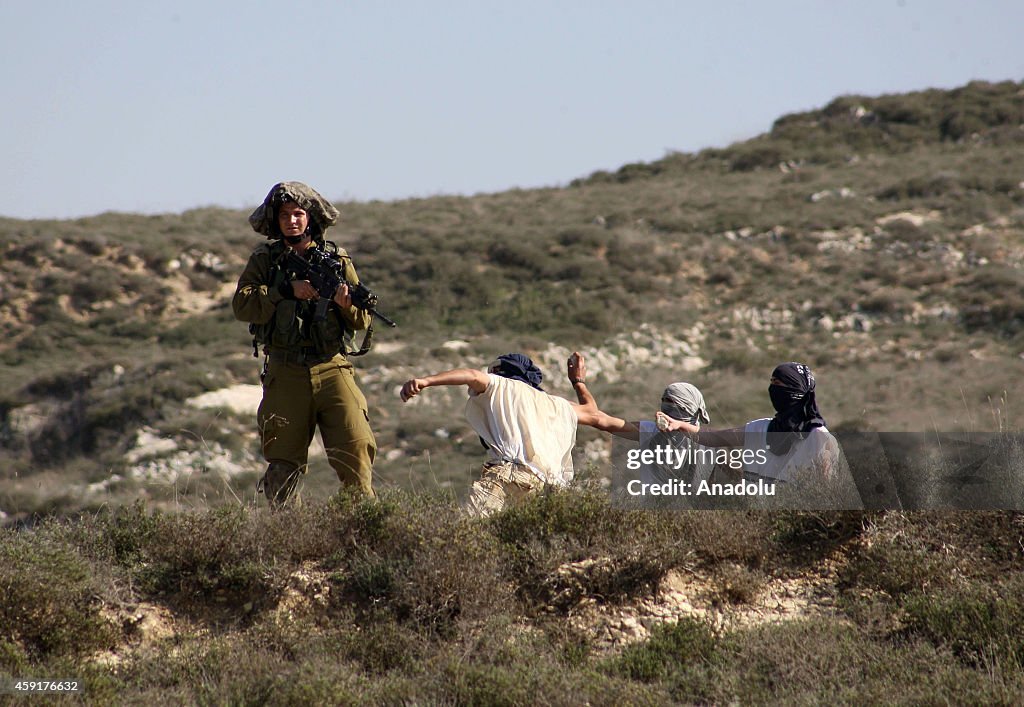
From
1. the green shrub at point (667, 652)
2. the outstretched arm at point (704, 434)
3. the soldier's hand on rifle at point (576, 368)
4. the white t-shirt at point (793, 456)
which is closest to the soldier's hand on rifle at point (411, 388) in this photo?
the soldier's hand on rifle at point (576, 368)

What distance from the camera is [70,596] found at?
414 cm

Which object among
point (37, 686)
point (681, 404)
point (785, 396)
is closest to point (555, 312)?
point (681, 404)

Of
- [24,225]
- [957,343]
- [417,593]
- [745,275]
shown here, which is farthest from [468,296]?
[417,593]

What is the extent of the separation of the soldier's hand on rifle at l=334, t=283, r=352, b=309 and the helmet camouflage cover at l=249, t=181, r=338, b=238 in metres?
0.39

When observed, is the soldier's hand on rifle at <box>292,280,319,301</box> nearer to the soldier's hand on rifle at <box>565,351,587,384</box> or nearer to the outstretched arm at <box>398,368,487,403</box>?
the outstretched arm at <box>398,368,487,403</box>

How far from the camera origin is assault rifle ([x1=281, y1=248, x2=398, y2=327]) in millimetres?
4977

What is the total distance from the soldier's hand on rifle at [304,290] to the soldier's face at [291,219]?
29 centimetres

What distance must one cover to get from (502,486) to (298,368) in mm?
1116

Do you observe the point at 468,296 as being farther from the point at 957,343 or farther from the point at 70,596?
the point at 70,596

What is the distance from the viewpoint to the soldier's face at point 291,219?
5.14 metres

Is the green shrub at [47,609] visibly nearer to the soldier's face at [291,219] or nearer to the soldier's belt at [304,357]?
the soldier's belt at [304,357]

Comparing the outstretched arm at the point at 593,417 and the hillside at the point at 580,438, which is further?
the outstretched arm at the point at 593,417

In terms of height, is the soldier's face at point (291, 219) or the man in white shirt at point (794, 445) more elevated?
the soldier's face at point (291, 219)

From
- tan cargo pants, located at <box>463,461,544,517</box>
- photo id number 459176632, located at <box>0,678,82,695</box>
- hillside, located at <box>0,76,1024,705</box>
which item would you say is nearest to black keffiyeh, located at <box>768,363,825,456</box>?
hillside, located at <box>0,76,1024,705</box>
